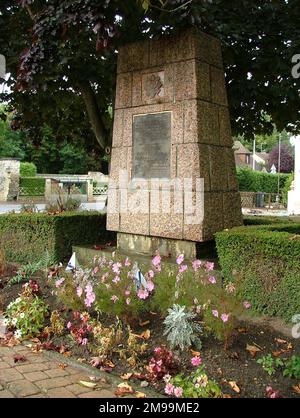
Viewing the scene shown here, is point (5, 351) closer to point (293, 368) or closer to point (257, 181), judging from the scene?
point (293, 368)

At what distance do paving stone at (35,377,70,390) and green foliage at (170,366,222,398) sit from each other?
0.84 metres

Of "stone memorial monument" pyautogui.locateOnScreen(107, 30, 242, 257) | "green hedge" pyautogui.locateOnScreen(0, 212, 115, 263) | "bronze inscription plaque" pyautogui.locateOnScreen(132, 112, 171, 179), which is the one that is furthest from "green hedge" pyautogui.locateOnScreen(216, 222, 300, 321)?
"green hedge" pyautogui.locateOnScreen(0, 212, 115, 263)

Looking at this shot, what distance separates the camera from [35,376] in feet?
12.2

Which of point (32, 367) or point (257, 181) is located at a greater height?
point (257, 181)

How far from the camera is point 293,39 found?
23.1 ft

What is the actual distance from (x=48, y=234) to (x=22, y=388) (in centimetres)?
424

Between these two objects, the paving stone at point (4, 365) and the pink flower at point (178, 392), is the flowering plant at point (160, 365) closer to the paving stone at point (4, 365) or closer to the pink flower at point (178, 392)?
the pink flower at point (178, 392)

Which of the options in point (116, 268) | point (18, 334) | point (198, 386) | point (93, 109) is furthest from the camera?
point (93, 109)

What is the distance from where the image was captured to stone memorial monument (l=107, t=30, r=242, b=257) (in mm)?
→ 6020

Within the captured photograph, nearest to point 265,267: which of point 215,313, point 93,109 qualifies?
point 215,313

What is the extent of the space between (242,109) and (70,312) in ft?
18.0

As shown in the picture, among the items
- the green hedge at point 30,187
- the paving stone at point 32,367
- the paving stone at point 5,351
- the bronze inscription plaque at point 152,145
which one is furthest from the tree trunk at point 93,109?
the green hedge at point 30,187

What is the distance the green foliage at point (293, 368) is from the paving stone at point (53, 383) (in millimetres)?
1650
